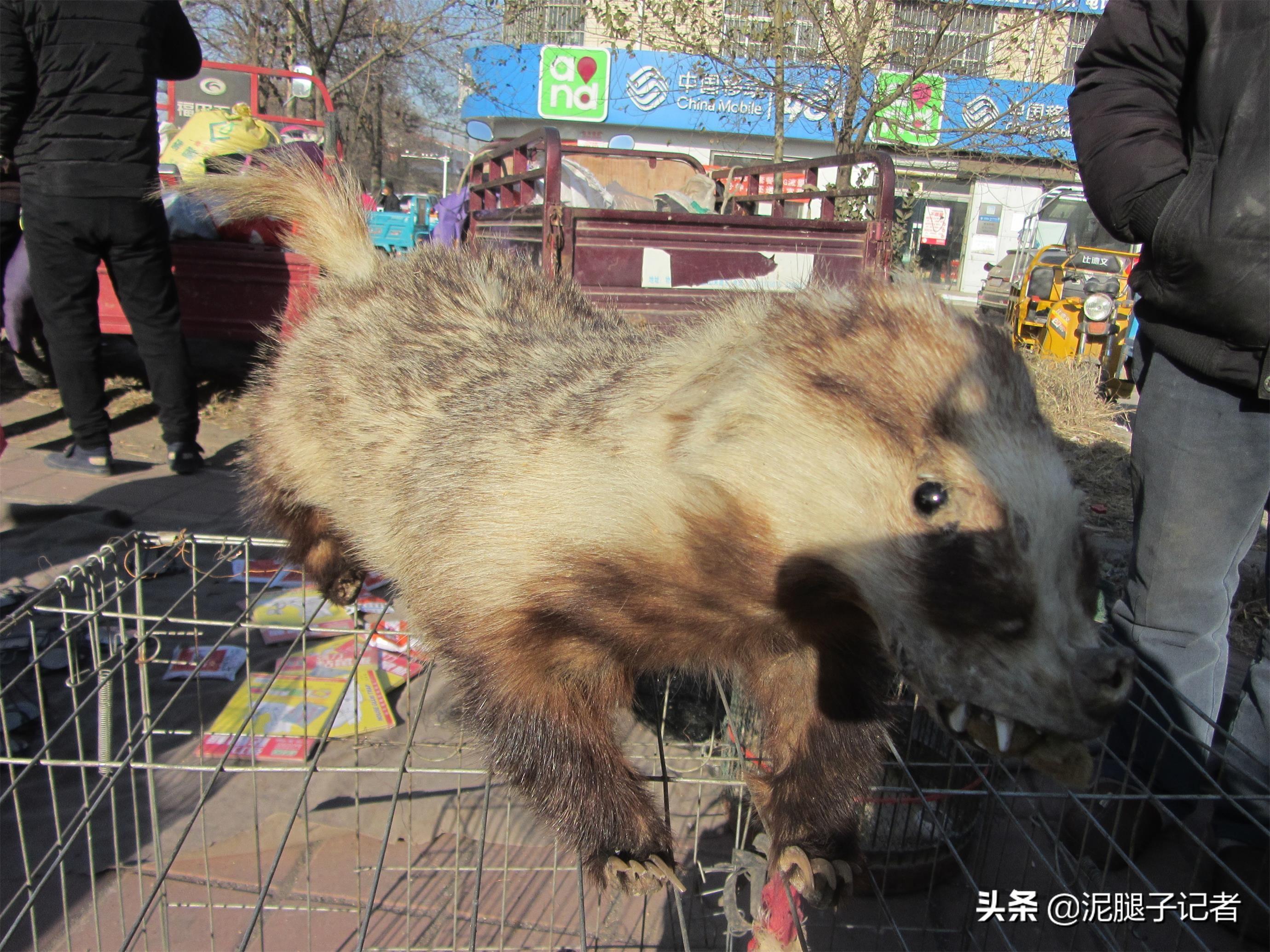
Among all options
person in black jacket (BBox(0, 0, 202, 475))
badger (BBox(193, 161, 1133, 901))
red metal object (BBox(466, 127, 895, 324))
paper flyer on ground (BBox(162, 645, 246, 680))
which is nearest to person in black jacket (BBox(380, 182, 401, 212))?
person in black jacket (BBox(0, 0, 202, 475))

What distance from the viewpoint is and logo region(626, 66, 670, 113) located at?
18.2 meters

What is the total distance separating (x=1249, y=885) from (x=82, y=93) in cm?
552

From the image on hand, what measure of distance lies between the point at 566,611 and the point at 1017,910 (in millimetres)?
1108

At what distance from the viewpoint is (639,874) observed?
172 centimetres

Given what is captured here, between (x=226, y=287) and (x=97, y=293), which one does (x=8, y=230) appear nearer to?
(x=97, y=293)

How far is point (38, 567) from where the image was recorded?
139 inches

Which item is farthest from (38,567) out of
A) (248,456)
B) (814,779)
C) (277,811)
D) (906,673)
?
(906,673)

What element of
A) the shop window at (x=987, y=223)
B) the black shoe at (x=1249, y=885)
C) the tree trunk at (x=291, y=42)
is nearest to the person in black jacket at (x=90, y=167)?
the black shoe at (x=1249, y=885)

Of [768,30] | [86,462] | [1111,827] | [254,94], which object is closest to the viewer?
[1111,827]

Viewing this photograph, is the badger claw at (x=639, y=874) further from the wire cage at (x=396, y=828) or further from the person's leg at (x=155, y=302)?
the person's leg at (x=155, y=302)

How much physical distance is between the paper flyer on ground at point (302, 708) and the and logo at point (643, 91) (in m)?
17.1

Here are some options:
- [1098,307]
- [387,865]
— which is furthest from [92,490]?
[1098,307]

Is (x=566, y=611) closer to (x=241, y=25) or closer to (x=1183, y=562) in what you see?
(x=1183, y=562)

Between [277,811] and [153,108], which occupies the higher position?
[153,108]
